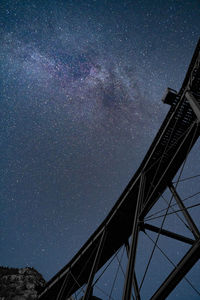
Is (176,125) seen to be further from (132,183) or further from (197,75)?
(132,183)

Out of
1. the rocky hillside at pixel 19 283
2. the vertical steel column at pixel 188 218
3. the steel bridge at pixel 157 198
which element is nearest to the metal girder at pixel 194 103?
the steel bridge at pixel 157 198

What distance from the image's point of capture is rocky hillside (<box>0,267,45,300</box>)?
429 inches

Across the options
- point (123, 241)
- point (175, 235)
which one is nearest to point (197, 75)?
point (175, 235)

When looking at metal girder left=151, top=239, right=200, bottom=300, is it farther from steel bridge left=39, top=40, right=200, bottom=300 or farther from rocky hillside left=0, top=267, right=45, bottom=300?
rocky hillside left=0, top=267, right=45, bottom=300

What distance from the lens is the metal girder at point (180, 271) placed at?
283cm

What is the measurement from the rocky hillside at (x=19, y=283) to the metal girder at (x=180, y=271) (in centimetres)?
979

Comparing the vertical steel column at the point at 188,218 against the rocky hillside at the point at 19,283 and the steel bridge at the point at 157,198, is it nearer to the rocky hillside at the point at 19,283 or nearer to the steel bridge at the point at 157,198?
the steel bridge at the point at 157,198

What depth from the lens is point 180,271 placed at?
2.91 meters

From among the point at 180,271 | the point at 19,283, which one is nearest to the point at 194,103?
the point at 180,271

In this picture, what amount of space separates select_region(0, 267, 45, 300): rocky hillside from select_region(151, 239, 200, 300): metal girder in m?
9.79

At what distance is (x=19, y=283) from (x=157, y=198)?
12080 mm

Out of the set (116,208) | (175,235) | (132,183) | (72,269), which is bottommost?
(175,235)

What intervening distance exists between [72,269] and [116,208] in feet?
11.6

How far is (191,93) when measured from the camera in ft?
14.1
